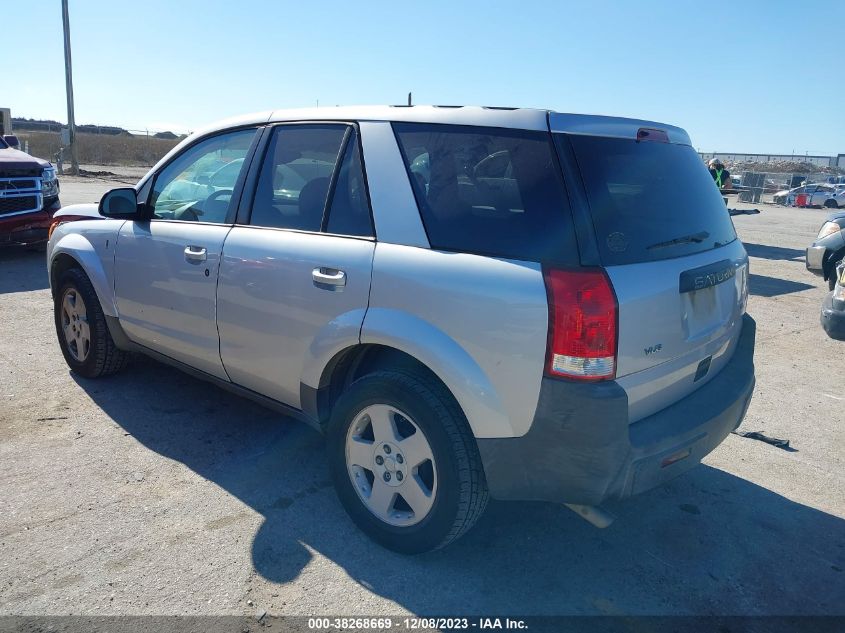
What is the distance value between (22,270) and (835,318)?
937cm

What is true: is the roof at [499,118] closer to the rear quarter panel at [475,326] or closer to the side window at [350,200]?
the side window at [350,200]

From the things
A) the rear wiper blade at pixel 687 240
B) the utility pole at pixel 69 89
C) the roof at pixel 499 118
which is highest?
the utility pole at pixel 69 89

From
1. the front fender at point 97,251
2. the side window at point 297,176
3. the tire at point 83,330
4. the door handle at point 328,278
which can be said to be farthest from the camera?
the tire at point 83,330

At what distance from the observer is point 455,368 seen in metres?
2.59

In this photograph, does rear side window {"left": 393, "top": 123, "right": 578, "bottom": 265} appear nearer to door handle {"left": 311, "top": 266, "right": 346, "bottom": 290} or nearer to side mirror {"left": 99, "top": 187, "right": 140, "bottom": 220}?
door handle {"left": 311, "top": 266, "right": 346, "bottom": 290}

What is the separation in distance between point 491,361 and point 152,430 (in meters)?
2.56

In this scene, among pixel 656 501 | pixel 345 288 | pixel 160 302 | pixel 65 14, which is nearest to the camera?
pixel 345 288

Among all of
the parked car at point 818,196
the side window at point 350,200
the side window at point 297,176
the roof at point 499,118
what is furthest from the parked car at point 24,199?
the parked car at point 818,196

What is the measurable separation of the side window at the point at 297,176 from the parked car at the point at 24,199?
7070mm

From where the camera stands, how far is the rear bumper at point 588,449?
2416 mm

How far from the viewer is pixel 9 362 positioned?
5.20 m

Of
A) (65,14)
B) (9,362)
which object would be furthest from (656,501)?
(65,14)

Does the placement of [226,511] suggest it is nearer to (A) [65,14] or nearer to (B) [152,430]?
(B) [152,430]

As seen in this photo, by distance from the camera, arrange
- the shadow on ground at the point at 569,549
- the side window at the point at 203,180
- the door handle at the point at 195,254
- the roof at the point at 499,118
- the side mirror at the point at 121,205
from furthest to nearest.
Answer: the side mirror at the point at 121,205
the side window at the point at 203,180
the door handle at the point at 195,254
the shadow on ground at the point at 569,549
the roof at the point at 499,118
